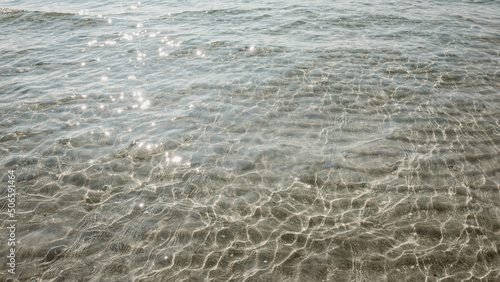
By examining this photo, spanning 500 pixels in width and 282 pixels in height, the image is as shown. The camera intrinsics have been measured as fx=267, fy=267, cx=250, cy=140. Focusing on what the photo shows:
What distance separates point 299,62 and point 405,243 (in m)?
5.96

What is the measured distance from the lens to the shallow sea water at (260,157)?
350 cm

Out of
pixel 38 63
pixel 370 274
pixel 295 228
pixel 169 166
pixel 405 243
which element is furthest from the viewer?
pixel 38 63

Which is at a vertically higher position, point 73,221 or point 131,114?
point 131,114

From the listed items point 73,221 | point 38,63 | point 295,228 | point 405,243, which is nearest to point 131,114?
point 73,221

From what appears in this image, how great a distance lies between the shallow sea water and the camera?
3500 mm

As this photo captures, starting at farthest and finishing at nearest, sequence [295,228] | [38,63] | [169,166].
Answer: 1. [38,63]
2. [169,166]
3. [295,228]

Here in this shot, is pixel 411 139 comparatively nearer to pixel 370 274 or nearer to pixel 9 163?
pixel 370 274

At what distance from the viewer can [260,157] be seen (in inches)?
197

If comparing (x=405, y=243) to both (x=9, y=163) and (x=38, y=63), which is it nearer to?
(x=9, y=163)

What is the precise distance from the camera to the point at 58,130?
577 centimetres

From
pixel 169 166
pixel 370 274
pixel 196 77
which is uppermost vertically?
pixel 196 77

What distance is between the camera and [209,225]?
3.90 meters

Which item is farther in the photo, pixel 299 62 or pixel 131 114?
pixel 299 62

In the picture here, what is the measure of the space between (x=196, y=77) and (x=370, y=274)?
638cm
